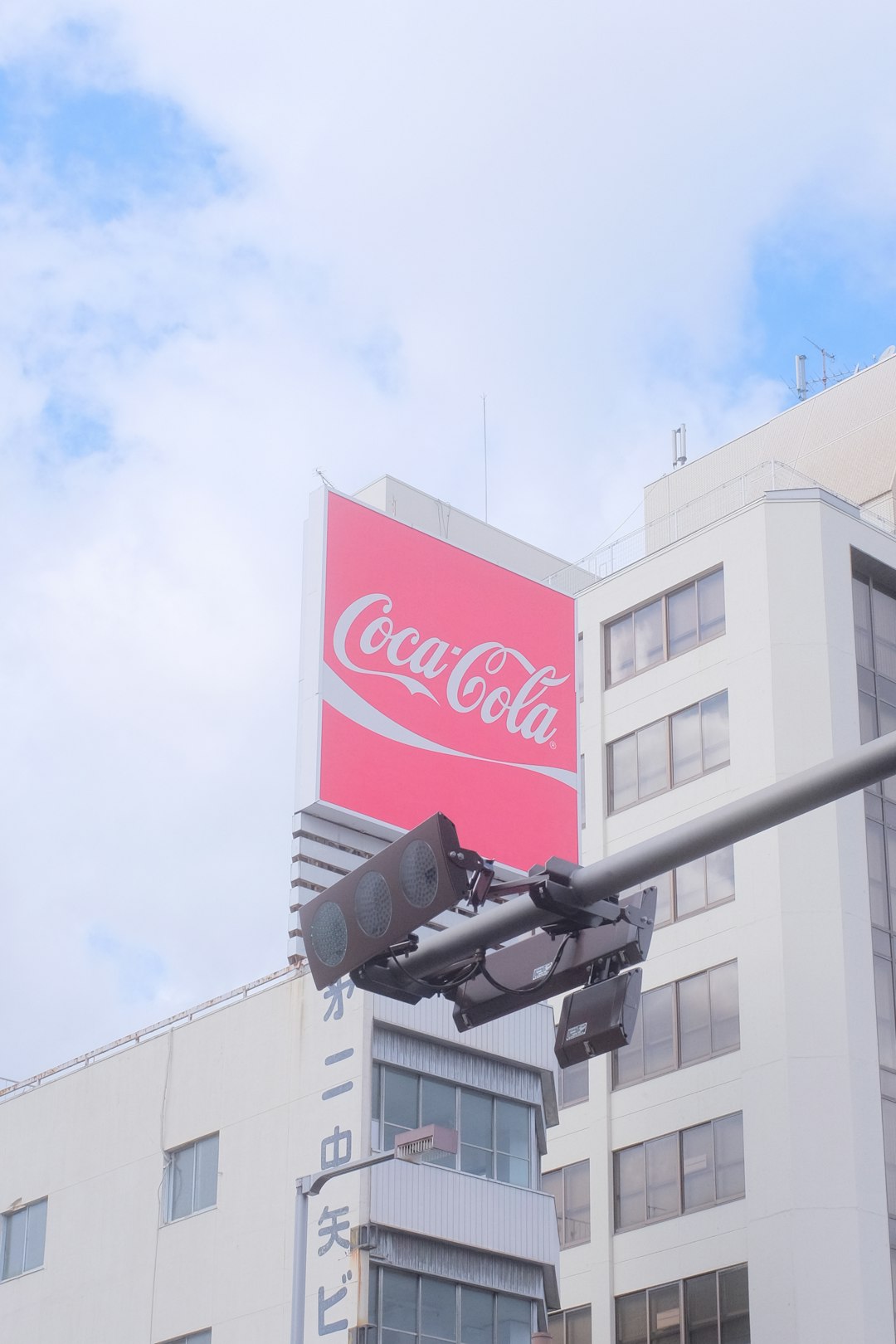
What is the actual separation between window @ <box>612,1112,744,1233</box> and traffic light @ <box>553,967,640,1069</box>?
44.7 meters

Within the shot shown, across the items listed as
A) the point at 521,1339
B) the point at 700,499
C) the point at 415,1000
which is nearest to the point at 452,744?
the point at 521,1339

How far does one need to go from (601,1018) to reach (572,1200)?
164 feet

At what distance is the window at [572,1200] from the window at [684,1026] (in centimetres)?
295

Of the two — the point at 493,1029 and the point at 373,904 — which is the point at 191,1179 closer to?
the point at 493,1029

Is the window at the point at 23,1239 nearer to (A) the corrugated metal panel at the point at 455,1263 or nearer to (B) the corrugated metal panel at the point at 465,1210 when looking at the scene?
(B) the corrugated metal panel at the point at 465,1210

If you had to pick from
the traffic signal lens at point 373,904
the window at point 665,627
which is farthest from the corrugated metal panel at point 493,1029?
the traffic signal lens at point 373,904

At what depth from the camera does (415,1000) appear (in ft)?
32.4

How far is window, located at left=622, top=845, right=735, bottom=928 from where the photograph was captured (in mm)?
55281

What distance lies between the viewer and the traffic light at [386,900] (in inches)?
345

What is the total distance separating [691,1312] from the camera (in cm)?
5216

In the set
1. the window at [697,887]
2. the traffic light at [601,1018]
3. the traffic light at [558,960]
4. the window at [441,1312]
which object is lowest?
the traffic light at [601,1018]

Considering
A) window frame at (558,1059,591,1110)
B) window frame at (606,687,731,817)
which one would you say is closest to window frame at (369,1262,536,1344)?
window frame at (558,1059,591,1110)

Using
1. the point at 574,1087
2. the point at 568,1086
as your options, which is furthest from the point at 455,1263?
the point at 568,1086

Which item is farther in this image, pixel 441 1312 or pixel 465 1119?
pixel 465 1119
